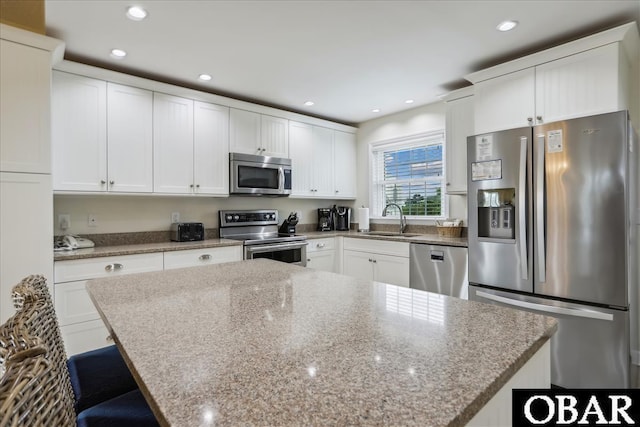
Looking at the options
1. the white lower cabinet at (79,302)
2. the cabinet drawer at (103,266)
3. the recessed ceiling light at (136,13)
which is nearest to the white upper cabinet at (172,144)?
the cabinet drawer at (103,266)

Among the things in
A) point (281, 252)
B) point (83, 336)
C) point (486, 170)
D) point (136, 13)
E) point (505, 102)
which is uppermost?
point (136, 13)

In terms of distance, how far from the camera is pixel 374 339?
2.68 feet

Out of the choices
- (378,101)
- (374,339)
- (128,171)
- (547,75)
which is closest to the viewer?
(374,339)

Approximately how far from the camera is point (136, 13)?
2055 mm

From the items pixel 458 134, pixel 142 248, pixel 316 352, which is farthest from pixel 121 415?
pixel 458 134

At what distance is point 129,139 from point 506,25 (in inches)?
116

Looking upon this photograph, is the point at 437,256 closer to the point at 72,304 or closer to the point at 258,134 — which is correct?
the point at 258,134

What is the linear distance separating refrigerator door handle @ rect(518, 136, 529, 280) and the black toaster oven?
2734 mm

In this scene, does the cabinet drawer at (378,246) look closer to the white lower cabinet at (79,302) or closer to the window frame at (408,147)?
the window frame at (408,147)

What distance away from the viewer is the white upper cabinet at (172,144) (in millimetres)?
3008

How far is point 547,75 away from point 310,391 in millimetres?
2809

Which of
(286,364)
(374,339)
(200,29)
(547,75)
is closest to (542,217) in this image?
(547,75)

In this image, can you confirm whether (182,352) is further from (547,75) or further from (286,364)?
(547,75)

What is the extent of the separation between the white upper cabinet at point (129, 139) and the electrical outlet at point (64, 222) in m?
0.46
